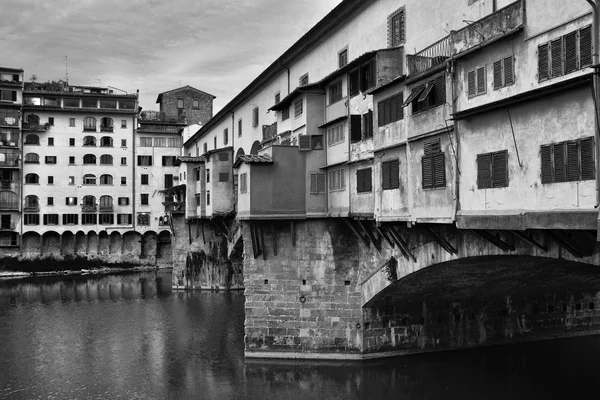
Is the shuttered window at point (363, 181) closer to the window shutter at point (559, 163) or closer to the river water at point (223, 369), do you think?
the river water at point (223, 369)

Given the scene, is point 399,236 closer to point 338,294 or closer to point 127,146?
point 338,294

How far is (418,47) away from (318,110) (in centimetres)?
665

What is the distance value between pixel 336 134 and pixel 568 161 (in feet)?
41.0

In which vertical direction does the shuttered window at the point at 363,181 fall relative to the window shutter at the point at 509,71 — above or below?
below

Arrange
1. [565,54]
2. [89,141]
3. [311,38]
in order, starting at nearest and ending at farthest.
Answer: [565,54] < [311,38] < [89,141]

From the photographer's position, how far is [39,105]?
211ft

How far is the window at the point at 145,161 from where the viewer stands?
225 ft

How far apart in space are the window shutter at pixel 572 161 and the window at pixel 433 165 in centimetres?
433

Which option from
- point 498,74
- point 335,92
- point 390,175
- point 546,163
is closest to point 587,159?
point 546,163

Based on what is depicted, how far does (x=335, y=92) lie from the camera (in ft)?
78.5

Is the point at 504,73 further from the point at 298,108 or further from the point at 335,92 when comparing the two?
the point at 298,108

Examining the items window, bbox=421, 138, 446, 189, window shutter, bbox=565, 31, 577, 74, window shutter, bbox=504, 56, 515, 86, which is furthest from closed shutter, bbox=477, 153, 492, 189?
window shutter, bbox=565, 31, 577, 74

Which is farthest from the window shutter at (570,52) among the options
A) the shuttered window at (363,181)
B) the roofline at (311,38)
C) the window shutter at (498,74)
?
the roofline at (311,38)

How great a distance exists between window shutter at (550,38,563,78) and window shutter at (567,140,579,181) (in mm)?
1481
